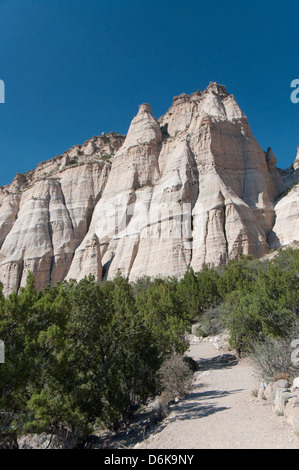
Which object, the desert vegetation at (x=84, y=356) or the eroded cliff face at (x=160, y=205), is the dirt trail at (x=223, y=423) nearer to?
the desert vegetation at (x=84, y=356)

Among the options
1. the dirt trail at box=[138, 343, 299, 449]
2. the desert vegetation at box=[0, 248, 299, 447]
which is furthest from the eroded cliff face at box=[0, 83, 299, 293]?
the dirt trail at box=[138, 343, 299, 449]

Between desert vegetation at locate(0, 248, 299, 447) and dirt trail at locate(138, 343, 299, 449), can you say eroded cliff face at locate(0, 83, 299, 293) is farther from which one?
dirt trail at locate(138, 343, 299, 449)

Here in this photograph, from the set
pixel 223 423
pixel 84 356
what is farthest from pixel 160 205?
pixel 223 423

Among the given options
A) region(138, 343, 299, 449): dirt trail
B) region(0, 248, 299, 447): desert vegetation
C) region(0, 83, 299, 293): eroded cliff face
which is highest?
region(0, 83, 299, 293): eroded cliff face

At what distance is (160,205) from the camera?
142 ft

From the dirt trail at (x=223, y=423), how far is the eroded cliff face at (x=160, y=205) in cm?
2702

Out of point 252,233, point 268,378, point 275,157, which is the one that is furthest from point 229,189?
point 268,378

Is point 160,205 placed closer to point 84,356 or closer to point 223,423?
point 84,356

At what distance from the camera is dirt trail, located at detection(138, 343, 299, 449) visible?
598cm

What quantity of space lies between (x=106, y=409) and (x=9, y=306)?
13.7 ft

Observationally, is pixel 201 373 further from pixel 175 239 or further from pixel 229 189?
pixel 229 189

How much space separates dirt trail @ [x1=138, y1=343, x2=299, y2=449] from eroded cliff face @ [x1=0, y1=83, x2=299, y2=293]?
88.7 feet

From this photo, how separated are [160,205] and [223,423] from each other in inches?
1457

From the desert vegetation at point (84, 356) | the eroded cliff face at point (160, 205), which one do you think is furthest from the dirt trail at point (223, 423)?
the eroded cliff face at point (160, 205)
